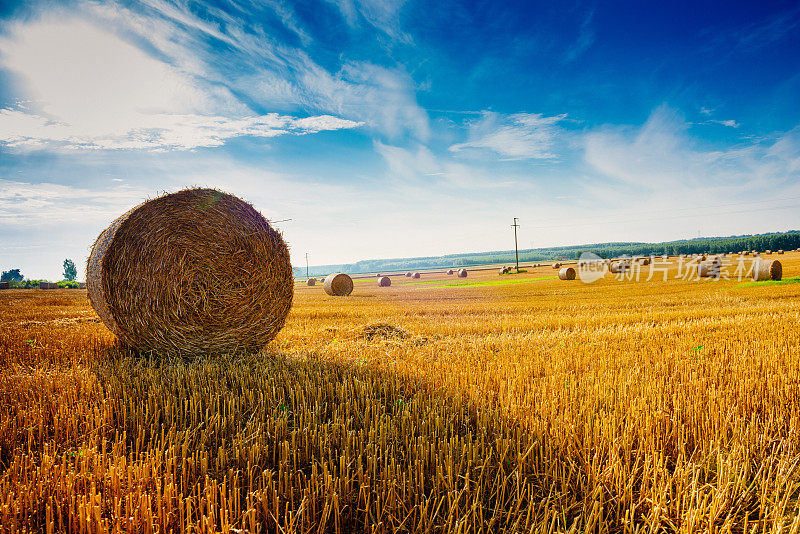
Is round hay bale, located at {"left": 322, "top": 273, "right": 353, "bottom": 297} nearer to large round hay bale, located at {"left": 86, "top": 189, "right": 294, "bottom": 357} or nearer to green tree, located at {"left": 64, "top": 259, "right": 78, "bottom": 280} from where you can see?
large round hay bale, located at {"left": 86, "top": 189, "right": 294, "bottom": 357}

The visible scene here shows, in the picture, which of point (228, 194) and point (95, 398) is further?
point (228, 194)

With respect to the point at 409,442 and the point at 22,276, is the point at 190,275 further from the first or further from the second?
the point at 22,276

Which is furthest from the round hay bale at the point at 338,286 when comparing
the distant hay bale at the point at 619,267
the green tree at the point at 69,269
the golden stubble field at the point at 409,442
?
the green tree at the point at 69,269

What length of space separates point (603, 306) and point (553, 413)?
532 inches

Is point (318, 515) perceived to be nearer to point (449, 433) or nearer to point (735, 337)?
point (449, 433)

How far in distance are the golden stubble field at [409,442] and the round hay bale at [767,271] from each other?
25416 millimetres

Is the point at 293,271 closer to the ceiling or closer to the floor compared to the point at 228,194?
closer to the floor

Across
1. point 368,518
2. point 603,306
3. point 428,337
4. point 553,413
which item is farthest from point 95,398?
point 603,306

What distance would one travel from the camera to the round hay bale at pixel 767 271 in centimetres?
2672

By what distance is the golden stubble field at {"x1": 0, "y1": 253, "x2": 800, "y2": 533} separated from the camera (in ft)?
8.60

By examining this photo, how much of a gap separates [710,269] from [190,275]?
35468mm

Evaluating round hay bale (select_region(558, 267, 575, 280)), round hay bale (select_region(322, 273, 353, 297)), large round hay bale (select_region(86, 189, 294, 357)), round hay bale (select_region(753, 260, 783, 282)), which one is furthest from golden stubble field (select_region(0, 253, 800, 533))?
round hay bale (select_region(558, 267, 575, 280))

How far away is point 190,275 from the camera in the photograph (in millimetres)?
7582

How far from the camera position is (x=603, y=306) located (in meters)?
16.0
